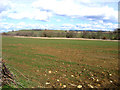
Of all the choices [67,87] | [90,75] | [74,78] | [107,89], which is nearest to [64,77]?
[74,78]

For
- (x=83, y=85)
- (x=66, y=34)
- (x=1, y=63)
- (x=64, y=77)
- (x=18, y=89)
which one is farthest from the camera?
(x=66, y=34)

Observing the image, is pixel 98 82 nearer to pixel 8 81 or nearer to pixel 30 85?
pixel 30 85

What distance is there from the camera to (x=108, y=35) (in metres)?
56.0

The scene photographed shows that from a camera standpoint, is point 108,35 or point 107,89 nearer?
point 107,89

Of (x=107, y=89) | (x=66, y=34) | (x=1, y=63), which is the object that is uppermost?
(x=66, y=34)

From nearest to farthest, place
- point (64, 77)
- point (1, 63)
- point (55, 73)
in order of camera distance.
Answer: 1. point (1, 63)
2. point (64, 77)
3. point (55, 73)


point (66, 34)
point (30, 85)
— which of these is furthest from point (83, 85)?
point (66, 34)

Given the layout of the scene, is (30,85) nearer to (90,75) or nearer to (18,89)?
(18,89)

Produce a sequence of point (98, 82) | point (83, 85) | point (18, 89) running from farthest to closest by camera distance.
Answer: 1. point (98, 82)
2. point (83, 85)
3. point (18, 89)

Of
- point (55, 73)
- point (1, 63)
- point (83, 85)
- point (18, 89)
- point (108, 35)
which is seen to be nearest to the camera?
point (18, 89)

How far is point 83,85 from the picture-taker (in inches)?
204

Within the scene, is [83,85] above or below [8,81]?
below

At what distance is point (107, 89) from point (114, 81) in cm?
95

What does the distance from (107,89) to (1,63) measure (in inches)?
193
